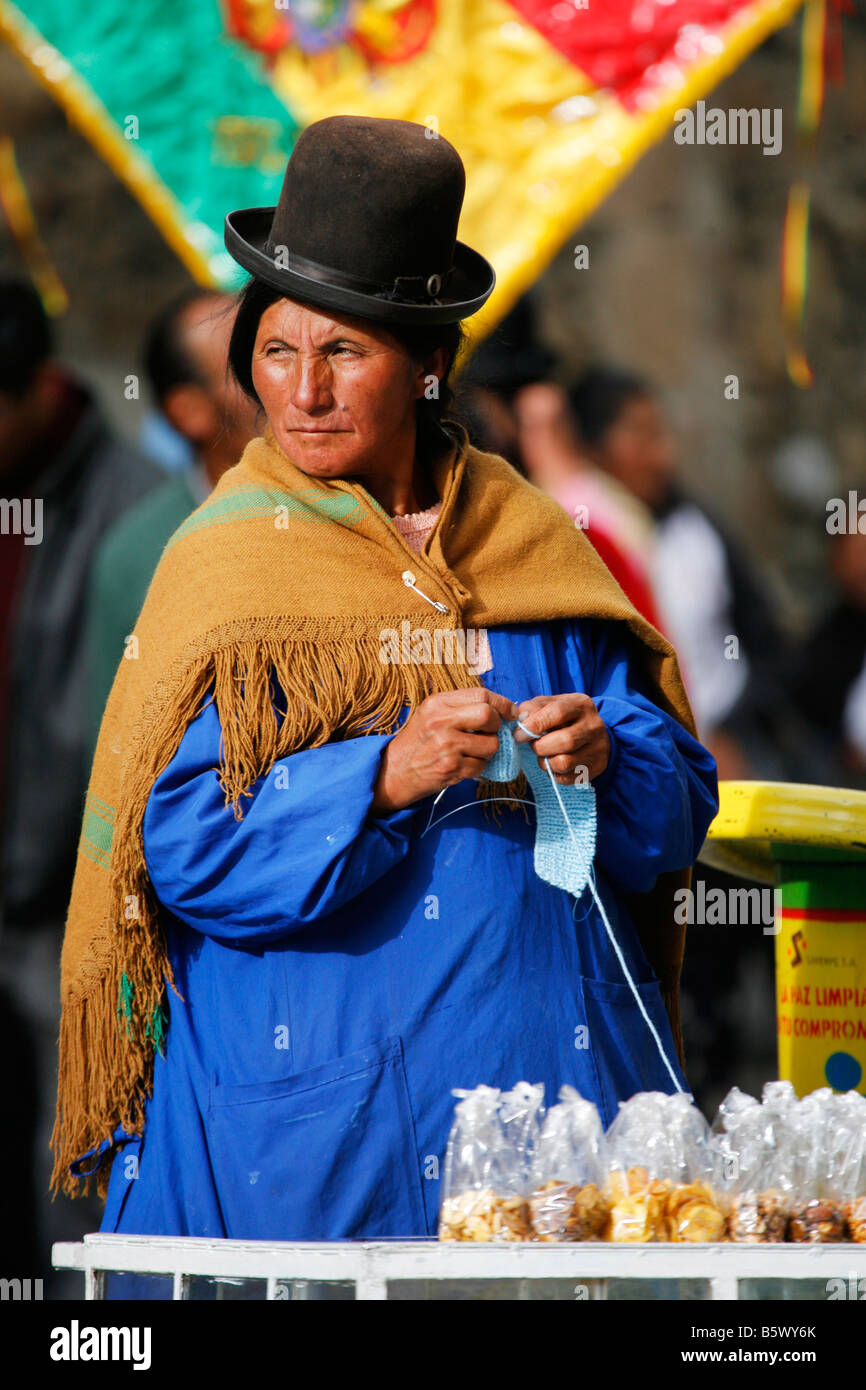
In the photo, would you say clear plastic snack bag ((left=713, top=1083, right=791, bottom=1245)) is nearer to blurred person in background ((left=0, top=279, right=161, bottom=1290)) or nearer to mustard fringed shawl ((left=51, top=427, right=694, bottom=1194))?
mustard fringed shawl ((left=51, top=427, right=694, bottom=1194))

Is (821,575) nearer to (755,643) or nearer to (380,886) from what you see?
(755,643)

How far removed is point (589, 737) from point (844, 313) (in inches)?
164

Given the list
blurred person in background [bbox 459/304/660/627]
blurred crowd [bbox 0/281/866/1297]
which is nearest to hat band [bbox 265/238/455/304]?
blurred crowd [bbox 0/281/866/1297]

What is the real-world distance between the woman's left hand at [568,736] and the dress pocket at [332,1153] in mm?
413

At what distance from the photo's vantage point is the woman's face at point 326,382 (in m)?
2.38

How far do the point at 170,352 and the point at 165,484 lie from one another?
411mm

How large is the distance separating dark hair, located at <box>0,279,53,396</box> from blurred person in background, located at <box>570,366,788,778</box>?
1721 mm

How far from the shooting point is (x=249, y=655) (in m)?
2.27

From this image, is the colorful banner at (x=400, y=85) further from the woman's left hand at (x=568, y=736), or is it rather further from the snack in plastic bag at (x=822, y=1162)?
the snack in plastic bag at (x=822, y=1162)

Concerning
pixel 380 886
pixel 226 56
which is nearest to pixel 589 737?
pixel 380 886

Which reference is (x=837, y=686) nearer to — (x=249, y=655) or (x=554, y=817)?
(x=554, y=817)

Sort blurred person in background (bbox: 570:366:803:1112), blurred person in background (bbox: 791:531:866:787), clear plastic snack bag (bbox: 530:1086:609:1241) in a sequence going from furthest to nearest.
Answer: blurred person in background (bbox: 791:531:866:787) < blurred person in background (bbox: 570:366:803:1112) < clear plastic snack bag (bbox: 530:1086:609:1241)

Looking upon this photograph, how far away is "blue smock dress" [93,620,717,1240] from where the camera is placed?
7.00 ft

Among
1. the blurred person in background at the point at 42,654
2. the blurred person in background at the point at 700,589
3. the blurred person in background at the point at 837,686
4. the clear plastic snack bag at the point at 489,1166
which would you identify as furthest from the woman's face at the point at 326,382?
the blurred person in background at the point at 837,686
